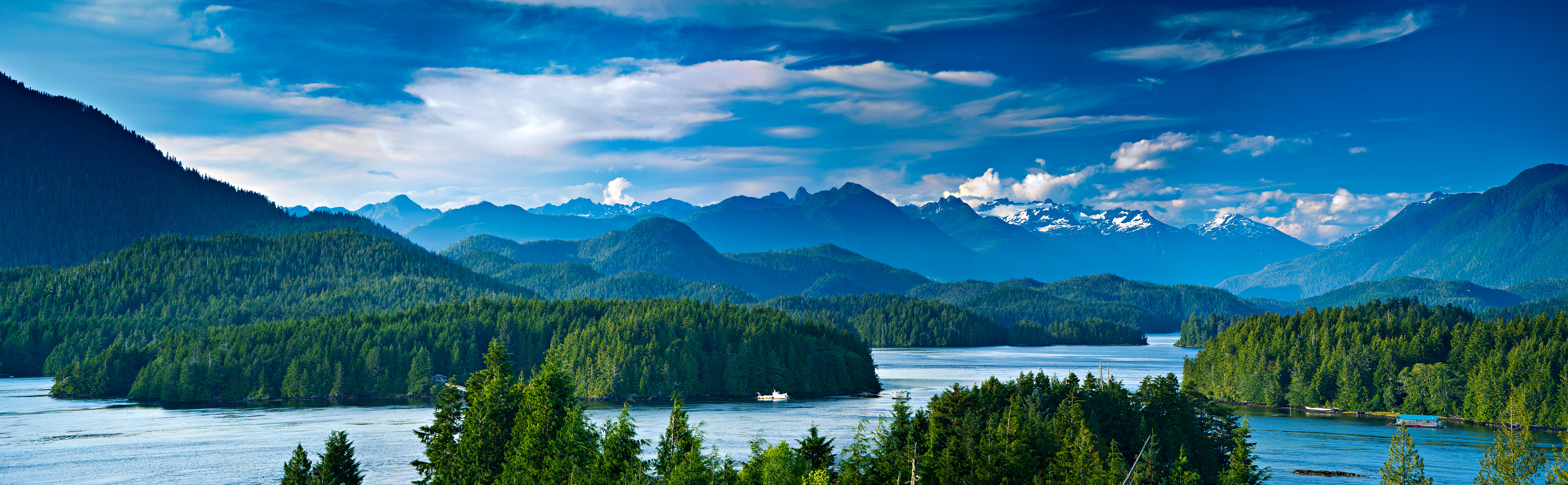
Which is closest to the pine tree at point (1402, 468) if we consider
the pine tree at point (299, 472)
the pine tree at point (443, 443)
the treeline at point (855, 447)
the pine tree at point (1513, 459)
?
the pine tree at point (1513, 459)

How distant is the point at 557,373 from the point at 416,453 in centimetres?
5504

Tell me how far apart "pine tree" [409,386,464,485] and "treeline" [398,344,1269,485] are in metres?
0.10

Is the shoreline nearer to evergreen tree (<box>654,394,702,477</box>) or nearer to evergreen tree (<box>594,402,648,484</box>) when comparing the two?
evergreen tree (<box>654,394,702,477</box>)

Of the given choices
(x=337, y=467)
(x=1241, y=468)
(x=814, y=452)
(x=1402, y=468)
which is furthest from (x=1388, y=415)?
(x=337, y=467)

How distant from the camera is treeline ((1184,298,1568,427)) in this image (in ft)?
506

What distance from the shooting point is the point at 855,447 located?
2534 inches

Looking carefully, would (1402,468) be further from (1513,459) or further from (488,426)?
(488,426)

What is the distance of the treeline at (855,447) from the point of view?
206ft

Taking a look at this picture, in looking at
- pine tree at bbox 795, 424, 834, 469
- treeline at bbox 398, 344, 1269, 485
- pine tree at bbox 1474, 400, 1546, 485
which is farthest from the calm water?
pine tree at bbox 795, 424, 834, 469

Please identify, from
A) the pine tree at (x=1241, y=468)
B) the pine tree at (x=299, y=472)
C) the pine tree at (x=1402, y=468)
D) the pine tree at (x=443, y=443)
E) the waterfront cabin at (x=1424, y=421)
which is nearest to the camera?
the pine tree at (x=299, y=472)

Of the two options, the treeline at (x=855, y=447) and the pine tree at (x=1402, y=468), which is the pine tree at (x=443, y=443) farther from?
the pine tree at (x=1402, y=468)

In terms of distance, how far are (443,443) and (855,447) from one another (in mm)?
28209

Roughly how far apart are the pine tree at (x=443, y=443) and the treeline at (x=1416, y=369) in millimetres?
110839

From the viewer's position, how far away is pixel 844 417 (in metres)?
148
